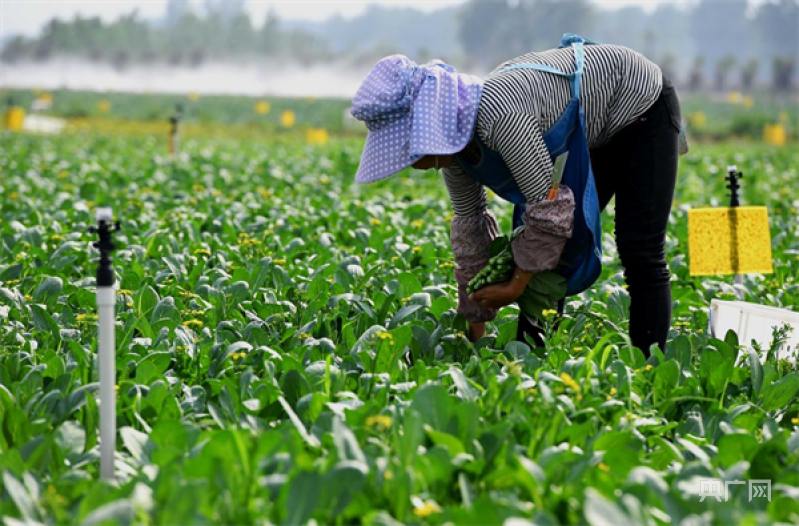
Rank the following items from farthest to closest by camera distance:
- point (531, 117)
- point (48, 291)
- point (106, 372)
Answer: point (48, 291) < point (531, 117) < point (106, 372)

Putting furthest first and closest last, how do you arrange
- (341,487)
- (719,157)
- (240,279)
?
1. (719,157)
2. (240,279)
3. (341,487)

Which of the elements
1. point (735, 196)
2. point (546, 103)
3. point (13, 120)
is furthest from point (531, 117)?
point (13, 120)

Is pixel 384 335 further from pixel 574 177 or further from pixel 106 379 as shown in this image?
pixel 106 379

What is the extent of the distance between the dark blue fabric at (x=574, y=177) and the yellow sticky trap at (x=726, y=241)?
1.14 m

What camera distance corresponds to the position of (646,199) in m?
3.59

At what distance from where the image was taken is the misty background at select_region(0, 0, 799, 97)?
76688 mm

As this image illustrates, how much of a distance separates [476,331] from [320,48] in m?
128

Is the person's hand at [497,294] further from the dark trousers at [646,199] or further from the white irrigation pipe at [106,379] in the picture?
the white irrigation pipe at [106,379]

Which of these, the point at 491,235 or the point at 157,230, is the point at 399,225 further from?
the point at 491,235

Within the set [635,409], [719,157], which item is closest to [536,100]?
[635,409]

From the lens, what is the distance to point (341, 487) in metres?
2.33

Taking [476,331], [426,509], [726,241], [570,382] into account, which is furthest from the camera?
[726,241]

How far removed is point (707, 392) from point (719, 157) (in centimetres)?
1200

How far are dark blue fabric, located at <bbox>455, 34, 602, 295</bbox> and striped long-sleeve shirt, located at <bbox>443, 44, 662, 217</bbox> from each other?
34 millimetres
